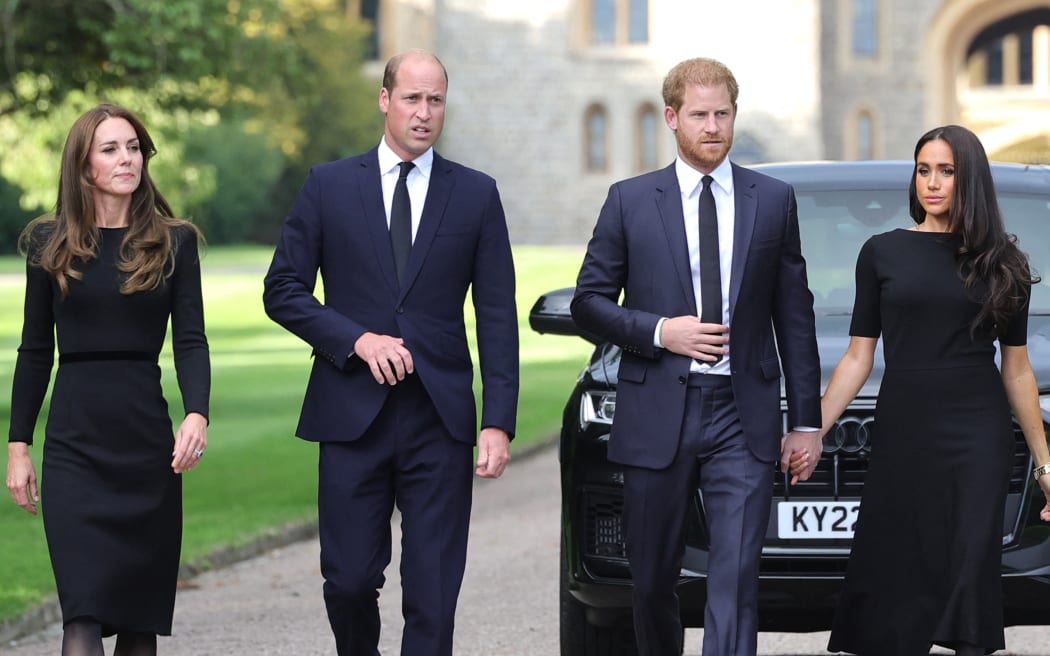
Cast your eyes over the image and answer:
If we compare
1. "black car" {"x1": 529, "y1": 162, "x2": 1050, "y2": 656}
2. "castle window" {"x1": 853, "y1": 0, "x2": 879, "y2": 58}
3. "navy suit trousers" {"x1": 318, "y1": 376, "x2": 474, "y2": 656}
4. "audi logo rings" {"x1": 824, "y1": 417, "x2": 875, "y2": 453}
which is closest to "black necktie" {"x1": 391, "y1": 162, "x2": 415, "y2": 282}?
"navy suit trousers" {"x1": 318, "y1": 376, "x2": 474, "y2": 656}

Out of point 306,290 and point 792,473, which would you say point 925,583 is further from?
point 306,290

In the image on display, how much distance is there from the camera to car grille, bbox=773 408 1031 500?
5.73 metres

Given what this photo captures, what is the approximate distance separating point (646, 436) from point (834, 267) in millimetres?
1773

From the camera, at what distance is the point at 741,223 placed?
529 cm

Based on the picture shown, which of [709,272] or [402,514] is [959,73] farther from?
[402,514]

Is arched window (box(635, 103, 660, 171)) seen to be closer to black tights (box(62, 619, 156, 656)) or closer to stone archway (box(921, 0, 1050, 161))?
stone archway (box(921, 0, 1050, 161))

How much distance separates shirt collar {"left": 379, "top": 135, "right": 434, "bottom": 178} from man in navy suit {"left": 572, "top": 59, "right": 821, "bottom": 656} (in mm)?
502

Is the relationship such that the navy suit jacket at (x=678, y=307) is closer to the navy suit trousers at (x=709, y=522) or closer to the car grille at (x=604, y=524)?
the navy suit trousers at (x=709, y=522)

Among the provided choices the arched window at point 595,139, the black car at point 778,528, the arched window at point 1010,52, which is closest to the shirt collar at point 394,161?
the black car at point 778,528

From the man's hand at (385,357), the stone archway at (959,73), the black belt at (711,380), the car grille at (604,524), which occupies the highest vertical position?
the stone archway at (959,73)

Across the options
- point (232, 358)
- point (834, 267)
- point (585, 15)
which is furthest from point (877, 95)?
point (834, 267)

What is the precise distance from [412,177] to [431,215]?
14 centimetres

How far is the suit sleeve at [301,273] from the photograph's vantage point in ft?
17.4

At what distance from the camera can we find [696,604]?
577cm
